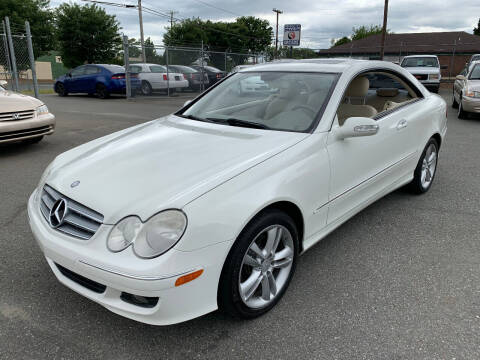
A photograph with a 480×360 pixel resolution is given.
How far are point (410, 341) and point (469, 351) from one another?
304mm

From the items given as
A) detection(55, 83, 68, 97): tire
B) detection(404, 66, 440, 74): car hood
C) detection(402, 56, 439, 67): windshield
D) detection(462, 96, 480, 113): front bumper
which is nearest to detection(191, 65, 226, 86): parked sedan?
detection(55, 83, 68, 97): tire

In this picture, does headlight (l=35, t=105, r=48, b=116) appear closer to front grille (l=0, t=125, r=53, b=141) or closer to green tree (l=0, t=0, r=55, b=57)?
front grille (l=0, t=125, r=53, b=141)

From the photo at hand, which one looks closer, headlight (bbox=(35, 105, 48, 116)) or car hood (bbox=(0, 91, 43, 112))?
car hood (bbox=(0, 91, 43, 112))

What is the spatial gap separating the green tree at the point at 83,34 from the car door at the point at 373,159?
3025cm

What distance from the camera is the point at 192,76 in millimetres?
18438

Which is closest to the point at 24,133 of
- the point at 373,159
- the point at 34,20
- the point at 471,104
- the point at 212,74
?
the point at 373,159

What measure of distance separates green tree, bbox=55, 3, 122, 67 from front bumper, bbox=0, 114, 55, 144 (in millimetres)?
25576

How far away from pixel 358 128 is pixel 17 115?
5.88m

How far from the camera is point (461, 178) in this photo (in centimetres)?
542

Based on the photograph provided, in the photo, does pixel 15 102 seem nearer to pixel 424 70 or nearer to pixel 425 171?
pixel 425 171

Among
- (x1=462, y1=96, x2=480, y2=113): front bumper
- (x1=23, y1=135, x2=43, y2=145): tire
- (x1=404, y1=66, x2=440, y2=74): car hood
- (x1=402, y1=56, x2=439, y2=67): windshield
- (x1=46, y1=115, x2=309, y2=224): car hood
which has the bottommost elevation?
(x1=23, y1=135, x2=43, y2=145): tire

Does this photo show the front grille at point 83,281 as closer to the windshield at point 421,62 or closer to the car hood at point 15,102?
the car hood at point 15,102

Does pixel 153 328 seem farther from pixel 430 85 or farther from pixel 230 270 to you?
pixel 430 85

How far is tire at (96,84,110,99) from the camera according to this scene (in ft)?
55.2
